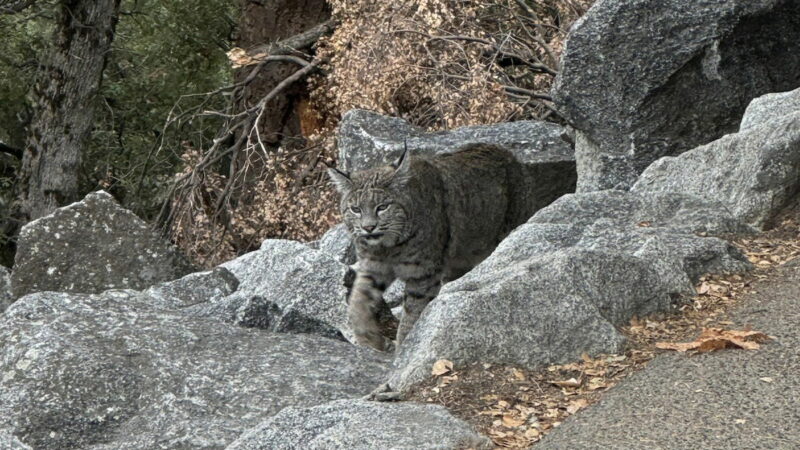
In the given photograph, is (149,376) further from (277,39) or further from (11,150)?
(11,150)

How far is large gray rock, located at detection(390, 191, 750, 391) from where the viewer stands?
6.04 m

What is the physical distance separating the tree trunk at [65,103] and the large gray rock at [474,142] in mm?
6095

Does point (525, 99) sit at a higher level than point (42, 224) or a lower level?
higher

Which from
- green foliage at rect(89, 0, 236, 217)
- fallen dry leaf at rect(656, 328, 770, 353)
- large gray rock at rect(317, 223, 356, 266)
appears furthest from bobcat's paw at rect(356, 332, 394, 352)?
green foliage at rect(89, 0, 236, 217)

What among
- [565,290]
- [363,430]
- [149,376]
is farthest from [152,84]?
[363,430]

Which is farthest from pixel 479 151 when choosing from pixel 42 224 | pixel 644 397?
pixel 644 397

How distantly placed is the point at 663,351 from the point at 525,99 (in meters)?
8.14

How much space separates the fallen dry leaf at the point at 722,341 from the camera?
5.83 metres

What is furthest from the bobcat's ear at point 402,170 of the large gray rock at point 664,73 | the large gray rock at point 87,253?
the large gray rock at point 87,253

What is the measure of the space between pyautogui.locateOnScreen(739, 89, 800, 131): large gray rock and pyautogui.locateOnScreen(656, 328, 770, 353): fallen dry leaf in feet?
10.1

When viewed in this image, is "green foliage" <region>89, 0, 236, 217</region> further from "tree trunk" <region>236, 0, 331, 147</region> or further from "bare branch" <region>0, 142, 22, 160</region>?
"tree trunk" <region>236, 0, 331, 147</region>

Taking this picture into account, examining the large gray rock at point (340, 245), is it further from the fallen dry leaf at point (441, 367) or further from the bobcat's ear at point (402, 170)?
the fallen dry leaf at point (441, 367)

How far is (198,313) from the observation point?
27.9 ft

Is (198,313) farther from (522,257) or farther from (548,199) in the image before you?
(548,199)
